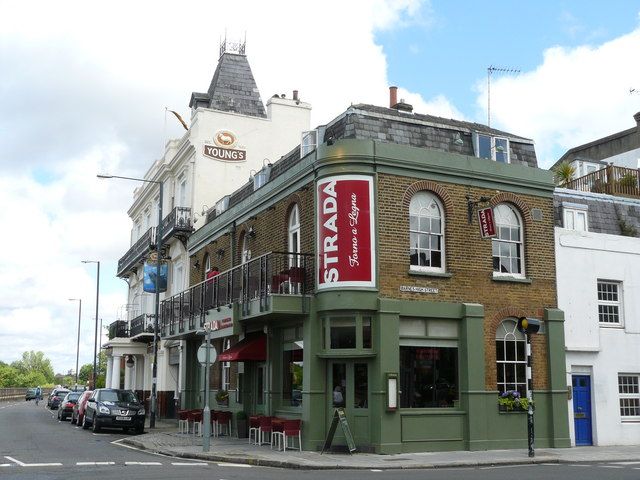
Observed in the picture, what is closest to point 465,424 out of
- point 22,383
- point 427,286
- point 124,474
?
point 427,286

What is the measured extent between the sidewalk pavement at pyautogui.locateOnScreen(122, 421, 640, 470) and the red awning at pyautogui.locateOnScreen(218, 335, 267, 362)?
7.56 feet

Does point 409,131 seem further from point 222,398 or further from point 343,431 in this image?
point 222,398

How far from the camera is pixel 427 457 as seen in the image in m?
17.9

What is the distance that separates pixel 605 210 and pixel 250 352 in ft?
39.8

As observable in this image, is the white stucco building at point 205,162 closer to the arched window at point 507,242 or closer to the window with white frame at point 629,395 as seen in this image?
the arched window at point 507,242

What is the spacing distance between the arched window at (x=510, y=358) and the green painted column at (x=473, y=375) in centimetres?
83

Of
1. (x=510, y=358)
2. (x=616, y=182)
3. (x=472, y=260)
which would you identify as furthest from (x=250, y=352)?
(x=616, y=182)

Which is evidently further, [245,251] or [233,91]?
[233,91]

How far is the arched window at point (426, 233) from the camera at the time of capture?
20.3 m

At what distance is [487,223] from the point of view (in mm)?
20453

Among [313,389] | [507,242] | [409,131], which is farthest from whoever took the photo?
[507,242]

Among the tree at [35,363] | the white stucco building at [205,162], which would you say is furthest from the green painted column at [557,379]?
the tree at [35,363]

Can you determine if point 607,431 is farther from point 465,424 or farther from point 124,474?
point 124,474

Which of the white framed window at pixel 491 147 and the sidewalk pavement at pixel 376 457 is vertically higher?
the white framed window at pixel 491 147
